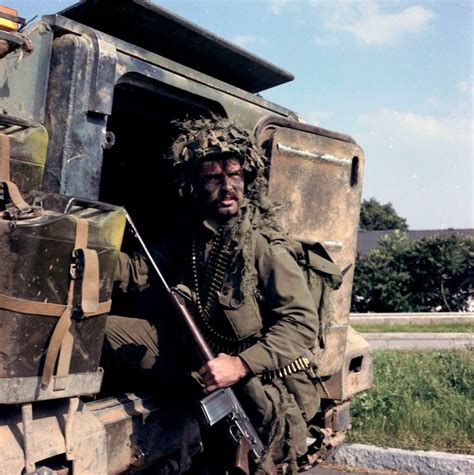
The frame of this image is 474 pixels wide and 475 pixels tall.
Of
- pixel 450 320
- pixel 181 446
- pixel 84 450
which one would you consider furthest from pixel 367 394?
pixel 450 320

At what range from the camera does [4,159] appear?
227 centimetres

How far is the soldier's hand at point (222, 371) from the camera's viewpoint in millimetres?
2843

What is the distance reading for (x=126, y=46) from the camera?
3049 mm

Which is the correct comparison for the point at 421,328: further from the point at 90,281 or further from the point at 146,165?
the point at 90,281

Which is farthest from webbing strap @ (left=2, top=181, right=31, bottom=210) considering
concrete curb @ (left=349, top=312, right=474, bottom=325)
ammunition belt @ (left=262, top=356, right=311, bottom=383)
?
concrete curb @ (left=349, top=312, right=474, bottom=325)

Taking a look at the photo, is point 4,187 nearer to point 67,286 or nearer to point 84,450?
point 67,286

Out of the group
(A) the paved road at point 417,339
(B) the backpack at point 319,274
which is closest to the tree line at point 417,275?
(A) the paved road at point 417,339

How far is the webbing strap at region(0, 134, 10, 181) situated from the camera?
7.43ft

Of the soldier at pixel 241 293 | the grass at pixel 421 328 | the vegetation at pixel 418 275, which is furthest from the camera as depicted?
the vegetation at pixel 418 275

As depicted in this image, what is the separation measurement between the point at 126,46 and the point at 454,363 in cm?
564

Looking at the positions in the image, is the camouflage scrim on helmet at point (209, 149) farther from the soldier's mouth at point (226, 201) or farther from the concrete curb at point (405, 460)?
the concrete curb at point (405, 460)

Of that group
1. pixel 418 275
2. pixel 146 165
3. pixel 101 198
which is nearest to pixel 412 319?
pixel 418 275

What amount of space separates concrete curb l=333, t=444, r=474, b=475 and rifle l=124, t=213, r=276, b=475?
2.09 meters

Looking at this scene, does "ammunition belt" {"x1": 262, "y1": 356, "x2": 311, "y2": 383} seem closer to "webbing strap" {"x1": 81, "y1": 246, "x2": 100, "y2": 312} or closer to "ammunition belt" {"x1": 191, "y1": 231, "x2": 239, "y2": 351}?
"ammunition belt" {"x1": 191, "y1": 231, "x2": 239, "y2": 351}
